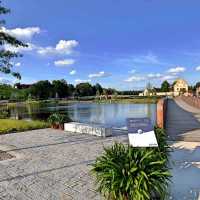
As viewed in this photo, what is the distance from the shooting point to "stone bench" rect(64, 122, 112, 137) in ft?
38.1

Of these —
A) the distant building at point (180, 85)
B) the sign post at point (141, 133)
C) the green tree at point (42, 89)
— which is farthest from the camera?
the distant building at point (180, 85)

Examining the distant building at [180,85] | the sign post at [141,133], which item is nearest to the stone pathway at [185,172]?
the sign post at [141,133]

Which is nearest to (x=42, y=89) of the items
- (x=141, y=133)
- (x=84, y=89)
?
(x=84, y=89)

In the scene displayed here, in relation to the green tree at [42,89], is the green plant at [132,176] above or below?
below

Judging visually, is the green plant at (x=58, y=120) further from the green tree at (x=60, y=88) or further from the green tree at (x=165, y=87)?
the green tree at (x=165, y=87)

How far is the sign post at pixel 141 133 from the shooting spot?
502 centimetres

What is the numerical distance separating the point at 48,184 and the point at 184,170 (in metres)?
3.09

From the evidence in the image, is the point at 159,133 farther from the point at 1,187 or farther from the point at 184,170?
the point at 1,187

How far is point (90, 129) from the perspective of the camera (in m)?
12.2

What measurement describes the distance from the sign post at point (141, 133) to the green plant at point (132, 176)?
0.52ft

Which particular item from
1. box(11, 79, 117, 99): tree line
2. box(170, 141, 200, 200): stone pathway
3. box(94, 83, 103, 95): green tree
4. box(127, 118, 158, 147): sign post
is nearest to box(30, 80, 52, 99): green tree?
box(11, 79, 117, 99): tree line

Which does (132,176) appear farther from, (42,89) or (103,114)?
(42,89)

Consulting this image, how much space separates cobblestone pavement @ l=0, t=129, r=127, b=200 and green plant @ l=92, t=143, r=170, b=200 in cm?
61

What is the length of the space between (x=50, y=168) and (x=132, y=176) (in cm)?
312
